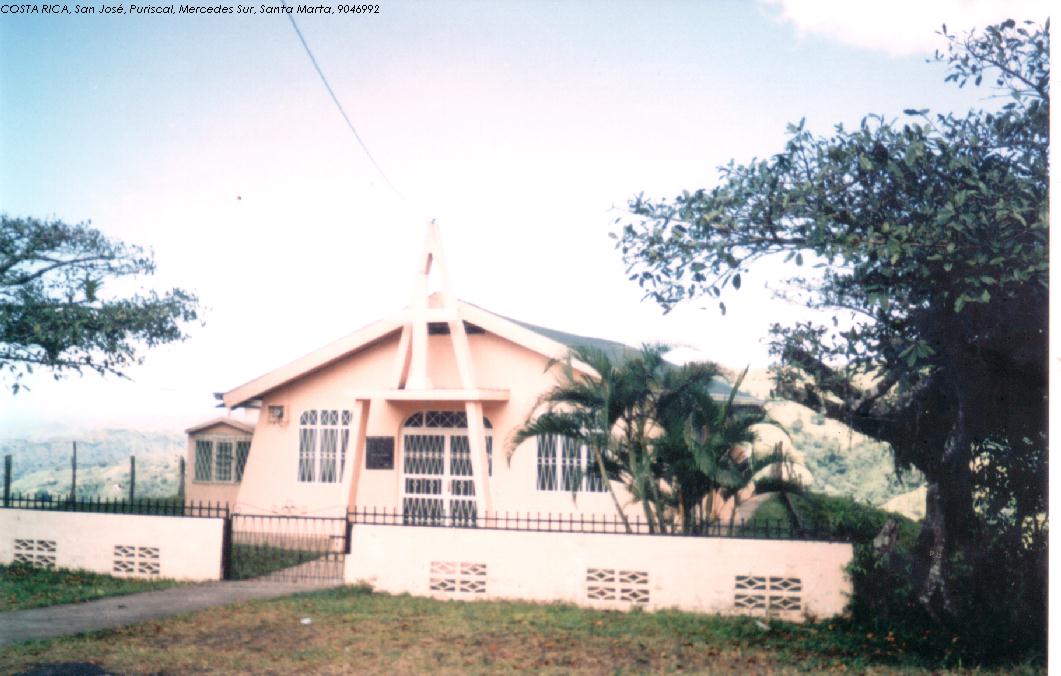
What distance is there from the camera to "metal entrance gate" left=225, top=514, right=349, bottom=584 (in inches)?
516

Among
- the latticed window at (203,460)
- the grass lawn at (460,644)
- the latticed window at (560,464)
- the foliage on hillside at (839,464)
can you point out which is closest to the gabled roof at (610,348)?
the latticed window at (560,464)

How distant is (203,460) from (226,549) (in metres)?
8.49

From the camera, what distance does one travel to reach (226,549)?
1305cm

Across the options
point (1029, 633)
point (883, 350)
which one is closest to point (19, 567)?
point (883, 350)

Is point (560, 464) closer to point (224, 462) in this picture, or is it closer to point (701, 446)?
point (701, 446)

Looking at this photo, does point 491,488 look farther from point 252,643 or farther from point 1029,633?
point 1029,633

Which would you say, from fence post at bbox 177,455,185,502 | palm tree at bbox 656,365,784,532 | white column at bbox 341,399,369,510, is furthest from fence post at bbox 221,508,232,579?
fence post at bbox 177,455,185,502

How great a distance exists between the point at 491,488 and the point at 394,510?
185cm

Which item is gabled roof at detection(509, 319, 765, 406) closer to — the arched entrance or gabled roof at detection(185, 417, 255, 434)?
the arched entrance

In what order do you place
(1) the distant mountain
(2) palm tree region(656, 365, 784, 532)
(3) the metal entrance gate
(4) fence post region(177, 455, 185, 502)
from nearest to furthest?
1. (2) palm tree region(656, 365, 784, 532)
2. (3) the metal entrance gate
3. (1) the distant mountain
4. (4) fence post region(177, 455, 185, 502)

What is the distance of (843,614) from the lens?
10.5 metres

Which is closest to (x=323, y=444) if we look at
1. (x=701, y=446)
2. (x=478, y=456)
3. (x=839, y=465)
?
(x=478, y=456)

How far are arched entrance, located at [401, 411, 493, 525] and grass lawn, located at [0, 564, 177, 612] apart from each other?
5274mm

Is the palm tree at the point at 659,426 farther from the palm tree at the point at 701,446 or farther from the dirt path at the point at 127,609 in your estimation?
the dirt path at the point at 127,609
